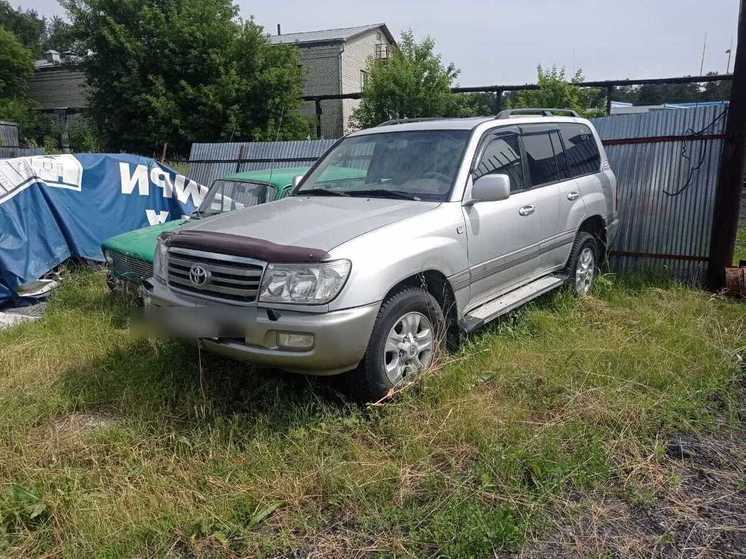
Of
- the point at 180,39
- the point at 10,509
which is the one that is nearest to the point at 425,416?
the point at 10,509

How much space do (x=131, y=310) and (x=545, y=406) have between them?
4.04 meters

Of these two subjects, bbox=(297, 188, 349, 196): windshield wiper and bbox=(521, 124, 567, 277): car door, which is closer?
bbox=(297, 188, 349, 196): windshield wiper

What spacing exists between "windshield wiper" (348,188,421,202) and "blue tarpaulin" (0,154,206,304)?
455 centimetres

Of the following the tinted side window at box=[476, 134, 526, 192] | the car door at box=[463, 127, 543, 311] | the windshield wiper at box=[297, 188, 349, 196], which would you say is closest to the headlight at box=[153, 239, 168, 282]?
the windshield wiper at box=[297, 188, 349, 196]

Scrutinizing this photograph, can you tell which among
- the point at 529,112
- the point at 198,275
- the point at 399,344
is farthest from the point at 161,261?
the point at 529,112

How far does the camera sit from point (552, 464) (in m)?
2.93

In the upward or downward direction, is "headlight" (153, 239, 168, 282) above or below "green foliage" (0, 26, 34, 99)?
below

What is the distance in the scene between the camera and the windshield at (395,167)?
168 inches

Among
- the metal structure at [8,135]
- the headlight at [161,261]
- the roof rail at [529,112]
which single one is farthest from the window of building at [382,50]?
the headlight at [161,261]

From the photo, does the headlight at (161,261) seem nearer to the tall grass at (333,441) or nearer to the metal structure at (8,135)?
the tall grass at (333,441)

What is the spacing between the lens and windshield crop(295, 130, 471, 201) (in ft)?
14.0

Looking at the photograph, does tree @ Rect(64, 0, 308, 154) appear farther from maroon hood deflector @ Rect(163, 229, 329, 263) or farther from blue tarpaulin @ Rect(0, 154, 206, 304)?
maroon hood deflector @ Rect(163, 229, 329, 263)

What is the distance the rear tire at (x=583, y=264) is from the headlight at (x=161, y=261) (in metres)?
3.61

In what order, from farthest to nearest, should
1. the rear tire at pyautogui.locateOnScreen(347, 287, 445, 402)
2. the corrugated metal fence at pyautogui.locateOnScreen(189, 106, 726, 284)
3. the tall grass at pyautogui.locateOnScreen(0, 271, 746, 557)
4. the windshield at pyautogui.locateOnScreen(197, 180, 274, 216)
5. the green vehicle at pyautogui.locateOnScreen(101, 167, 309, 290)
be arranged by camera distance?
the windshield at pyautogui.locateOnScreen(197, 180, 274, 216), the corrugated metal fence at pyautogui.locateOnScreen(189, 106, 726, 284), the green vehicle at pyautogui.locateOnScreen(101, 167, 309, 290), the rear tire at pyautogui.locateOnScreen(347, 287, 445, 402), the tall grass at pyautogui.locateOnScreen(0, 271, 746, 557)
